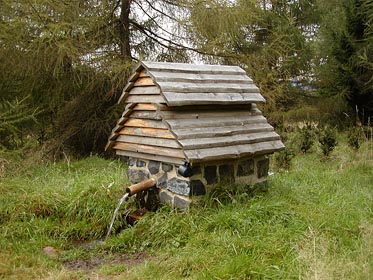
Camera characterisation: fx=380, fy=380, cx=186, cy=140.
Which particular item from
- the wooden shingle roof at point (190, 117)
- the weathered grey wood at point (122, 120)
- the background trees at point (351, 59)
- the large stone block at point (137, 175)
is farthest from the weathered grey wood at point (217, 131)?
the background trees at point (351, 59)

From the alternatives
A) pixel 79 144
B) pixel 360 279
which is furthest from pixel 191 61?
pixel 360 279

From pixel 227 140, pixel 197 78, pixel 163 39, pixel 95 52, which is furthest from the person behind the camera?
pixel 163 39

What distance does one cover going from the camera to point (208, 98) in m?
5.46

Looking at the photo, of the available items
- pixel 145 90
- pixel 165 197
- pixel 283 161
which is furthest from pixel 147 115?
pixel 283 161

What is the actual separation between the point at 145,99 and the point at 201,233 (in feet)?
7.18

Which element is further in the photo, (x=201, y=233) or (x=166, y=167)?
(x=166, y=167)

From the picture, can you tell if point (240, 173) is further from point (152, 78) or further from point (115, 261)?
point (115, 261)

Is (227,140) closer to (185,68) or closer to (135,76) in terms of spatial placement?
(185,68)

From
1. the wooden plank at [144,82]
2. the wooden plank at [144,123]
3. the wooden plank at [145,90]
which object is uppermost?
the wooden plank at [144,82]

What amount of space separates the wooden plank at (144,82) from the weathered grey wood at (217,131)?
965 millimetres

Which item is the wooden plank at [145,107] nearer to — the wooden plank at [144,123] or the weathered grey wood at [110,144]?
the wooden plank at [144,123]

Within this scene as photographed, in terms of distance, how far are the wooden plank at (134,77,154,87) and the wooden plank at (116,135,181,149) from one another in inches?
31.6

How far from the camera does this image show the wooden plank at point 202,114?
17.2ft

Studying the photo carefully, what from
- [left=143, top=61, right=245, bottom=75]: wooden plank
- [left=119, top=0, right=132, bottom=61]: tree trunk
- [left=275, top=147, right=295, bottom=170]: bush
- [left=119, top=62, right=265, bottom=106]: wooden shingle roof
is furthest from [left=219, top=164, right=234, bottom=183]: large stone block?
[left=119, top=0, right=132, bottom=61]: tree trunk
